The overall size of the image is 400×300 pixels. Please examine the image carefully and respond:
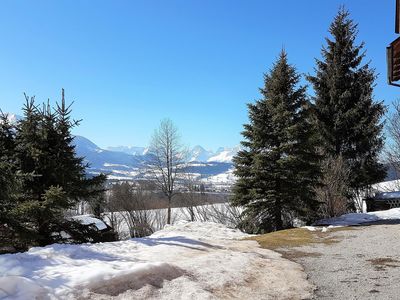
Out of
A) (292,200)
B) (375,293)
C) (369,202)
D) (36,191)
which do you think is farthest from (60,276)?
(369,202)

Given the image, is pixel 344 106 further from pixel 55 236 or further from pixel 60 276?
pixel 60 276

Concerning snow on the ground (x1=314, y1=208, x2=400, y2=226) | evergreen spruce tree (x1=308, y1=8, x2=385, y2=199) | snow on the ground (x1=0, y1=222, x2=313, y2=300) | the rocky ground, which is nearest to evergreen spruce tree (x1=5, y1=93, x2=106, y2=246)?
snow on the ground (x1=0, y1=222, x2=313, y2=300)

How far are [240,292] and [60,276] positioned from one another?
3217mm

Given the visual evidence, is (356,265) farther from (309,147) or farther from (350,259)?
(309,147)

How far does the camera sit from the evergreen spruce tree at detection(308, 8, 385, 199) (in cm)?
2539

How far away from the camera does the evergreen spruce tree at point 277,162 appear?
19125 mm

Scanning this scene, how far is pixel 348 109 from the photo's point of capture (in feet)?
86.0

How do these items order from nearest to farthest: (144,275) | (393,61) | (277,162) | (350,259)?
1. (144,275)
2. (350,259)
3. (393,61)
4. (277,162)

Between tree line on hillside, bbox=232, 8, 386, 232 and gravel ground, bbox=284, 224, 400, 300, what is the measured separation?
4824 mm

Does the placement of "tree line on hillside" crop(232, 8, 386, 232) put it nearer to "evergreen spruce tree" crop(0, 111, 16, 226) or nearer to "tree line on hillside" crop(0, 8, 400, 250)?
"tree line on hillside" crop(0, 8, 400, 250)

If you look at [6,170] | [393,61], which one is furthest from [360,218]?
[6,170]

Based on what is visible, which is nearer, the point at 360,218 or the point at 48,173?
the point at 48,173

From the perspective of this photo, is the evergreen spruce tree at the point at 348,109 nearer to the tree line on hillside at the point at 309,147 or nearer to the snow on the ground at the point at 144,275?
the tree line on hillside at the point at 309,147

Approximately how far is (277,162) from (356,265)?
9812 millimetres
